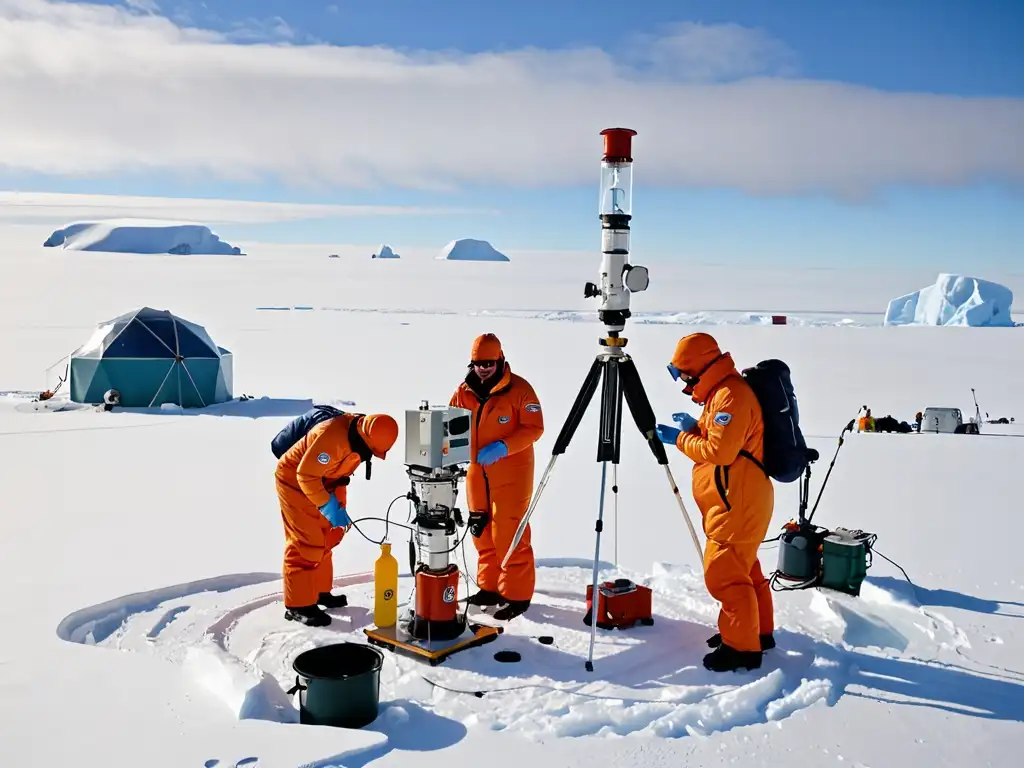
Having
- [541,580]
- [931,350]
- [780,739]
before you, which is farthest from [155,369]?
[931,350]

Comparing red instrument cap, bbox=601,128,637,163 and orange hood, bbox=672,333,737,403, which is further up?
red instrument cap, bbox=601,128,637,163

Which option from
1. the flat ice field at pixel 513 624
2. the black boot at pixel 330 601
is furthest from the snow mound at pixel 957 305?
the black boot at pixel 330 601

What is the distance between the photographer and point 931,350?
26.8 meters

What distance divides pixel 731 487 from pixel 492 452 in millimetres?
1445

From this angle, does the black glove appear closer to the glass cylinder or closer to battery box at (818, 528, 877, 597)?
the glass cylinder

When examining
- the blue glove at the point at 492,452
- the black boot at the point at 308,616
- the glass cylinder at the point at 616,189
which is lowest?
the black boot at the point at 308,616

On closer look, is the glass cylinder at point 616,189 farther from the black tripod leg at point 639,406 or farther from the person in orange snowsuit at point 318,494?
the person in orange snowsuit at point 318,494

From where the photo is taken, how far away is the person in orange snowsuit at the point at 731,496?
4.46 meters

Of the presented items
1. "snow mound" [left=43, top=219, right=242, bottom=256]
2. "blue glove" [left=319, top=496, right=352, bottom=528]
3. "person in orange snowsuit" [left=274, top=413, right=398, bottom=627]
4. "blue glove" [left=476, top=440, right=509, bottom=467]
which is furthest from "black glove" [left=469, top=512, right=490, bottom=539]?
"snow mound" [left=43, top=219, right=242, bottom=256]

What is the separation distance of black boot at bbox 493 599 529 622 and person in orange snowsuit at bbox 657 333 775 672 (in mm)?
1228

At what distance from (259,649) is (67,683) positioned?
0.97 metres

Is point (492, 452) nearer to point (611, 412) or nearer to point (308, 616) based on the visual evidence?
point (611, 412)

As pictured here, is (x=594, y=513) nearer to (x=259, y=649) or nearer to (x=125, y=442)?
(x=259, y=649)

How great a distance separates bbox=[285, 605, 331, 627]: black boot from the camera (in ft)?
16.8
